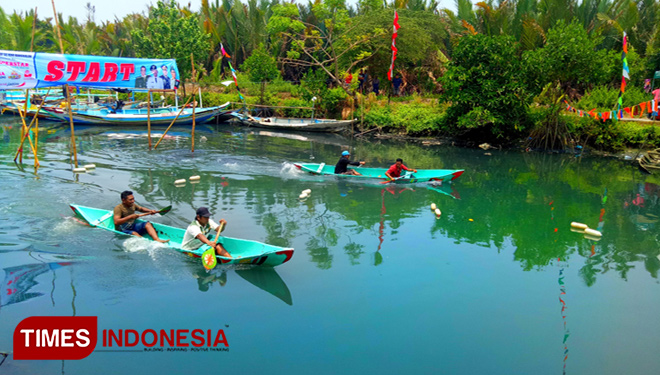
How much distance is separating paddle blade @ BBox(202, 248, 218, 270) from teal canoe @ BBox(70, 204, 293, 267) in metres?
0.18

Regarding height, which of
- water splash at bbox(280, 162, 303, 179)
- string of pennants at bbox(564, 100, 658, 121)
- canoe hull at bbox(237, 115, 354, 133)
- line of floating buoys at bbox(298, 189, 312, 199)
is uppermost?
string of pennants at bbox(564, 100, 658, 121)

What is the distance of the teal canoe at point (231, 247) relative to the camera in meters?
7.92

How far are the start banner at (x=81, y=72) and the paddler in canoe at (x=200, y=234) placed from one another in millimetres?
8900

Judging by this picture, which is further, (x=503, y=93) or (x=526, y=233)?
(x=503, y=93)

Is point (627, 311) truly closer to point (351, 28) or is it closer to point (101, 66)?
point (101, 66)

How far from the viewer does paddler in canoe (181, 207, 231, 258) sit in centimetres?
825

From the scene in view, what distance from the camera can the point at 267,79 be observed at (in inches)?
1193

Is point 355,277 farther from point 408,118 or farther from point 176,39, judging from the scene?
point 176,39

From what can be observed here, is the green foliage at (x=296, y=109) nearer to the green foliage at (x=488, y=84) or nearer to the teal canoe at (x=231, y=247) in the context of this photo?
the green foliage at (x=488, y=84)

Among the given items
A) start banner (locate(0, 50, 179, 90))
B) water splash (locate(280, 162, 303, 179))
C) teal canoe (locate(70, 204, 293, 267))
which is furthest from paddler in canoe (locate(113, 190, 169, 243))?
start banner (locate(0, 50, 179, 90))

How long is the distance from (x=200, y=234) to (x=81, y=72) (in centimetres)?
955

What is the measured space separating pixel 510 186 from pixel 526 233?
16.3 ft

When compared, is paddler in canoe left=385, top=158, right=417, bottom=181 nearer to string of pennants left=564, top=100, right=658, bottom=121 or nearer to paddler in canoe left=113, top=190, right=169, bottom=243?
paddler in canoe left=113, top=190, right=169, bottom=243

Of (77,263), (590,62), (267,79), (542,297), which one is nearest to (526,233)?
(542,297)
